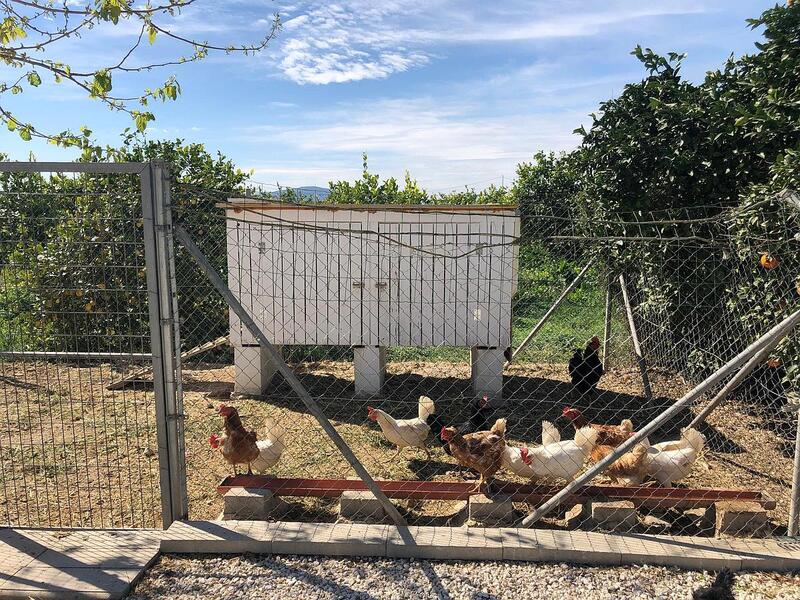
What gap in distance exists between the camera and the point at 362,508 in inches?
143

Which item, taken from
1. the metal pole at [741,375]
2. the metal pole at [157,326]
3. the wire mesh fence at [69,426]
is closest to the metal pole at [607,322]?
the metal pole at [741,375]

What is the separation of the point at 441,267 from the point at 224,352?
4.38m

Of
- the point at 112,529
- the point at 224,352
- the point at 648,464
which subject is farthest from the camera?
the point at 224,352

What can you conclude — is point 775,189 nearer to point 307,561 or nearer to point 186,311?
point 307,561

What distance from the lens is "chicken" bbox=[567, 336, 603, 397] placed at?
6387mm

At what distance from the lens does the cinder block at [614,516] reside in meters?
Answer: 3.53

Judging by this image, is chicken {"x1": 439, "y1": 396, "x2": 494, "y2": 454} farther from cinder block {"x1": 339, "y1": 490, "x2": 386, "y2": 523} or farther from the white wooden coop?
cinder block {"x1": 339, "y1": 490, "x2": 386, "y2": 523}

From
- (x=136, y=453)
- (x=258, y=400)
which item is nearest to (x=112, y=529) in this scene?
(x=136, y=453)

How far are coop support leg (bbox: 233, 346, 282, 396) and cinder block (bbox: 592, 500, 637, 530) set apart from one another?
4.02m

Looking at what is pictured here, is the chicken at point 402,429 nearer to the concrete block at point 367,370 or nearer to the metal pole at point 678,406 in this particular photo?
the metal pole at point 678,406

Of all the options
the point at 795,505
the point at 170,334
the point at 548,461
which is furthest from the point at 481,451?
the point at 170,334

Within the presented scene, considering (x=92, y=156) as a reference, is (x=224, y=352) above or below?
below

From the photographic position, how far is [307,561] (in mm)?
3240

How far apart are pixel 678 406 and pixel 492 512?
1.27 metres
